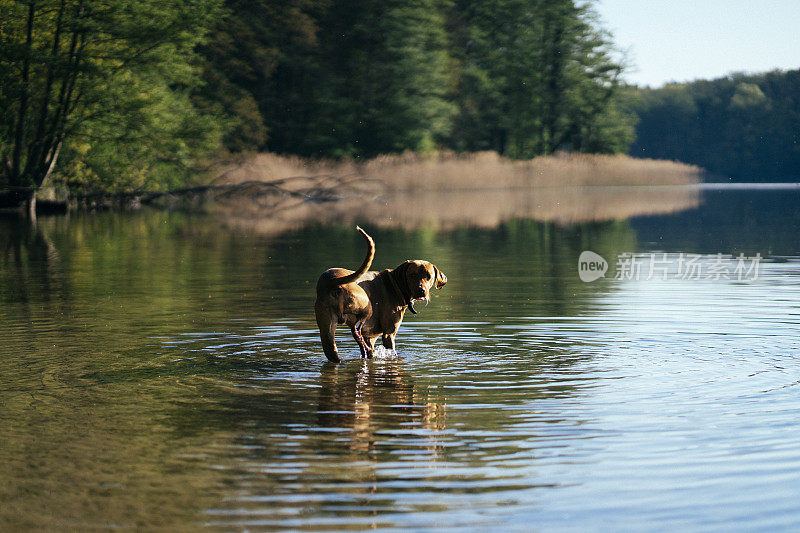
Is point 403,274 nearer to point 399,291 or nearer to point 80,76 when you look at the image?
point 399,291

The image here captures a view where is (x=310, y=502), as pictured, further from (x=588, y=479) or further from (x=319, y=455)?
(x=588, y=479)

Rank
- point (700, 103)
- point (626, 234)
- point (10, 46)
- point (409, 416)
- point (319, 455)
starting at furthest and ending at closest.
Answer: point (700, 103)
point (10, 46)
point (626, 234)
point (409, 416)
point (319, 455)

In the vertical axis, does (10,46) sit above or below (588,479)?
above

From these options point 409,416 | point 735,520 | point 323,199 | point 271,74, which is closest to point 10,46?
point 323,199

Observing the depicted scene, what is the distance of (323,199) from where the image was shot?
5094 cm

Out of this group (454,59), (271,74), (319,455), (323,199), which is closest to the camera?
(319,455)

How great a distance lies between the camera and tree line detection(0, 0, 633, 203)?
42375 mm

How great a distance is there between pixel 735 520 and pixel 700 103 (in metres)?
128

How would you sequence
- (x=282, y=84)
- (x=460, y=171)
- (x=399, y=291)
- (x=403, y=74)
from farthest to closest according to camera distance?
1. (x=282, y=84)
2. (x=403, y=74)
3. (x=460, y=171)
4. (x=399, y=291)

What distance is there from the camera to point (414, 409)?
7645 mm

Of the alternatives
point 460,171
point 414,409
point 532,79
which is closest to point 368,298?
point 414,409

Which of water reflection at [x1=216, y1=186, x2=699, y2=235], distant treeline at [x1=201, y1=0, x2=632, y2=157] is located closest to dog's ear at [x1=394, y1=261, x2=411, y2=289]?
water reflection at [x1=216, y1=186, x2=699, y2=235]

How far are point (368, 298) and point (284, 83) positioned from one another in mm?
61754

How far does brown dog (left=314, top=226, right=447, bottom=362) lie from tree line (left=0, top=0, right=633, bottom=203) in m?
34.6
